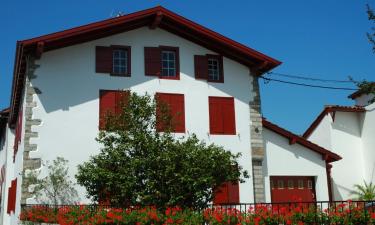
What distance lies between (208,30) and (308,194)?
25.6ft

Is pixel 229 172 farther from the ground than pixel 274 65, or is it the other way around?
pixel 274 65

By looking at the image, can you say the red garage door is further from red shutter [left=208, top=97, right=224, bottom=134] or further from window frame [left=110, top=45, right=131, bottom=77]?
window frame [left=110, top=45, right=131, bottom=77]

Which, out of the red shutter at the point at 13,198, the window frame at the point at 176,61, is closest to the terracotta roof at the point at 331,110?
the window frame at the point at 176,61

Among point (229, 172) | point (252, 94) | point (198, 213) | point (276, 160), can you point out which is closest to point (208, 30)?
point (252, 94)

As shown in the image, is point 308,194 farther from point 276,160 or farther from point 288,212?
point 288,212

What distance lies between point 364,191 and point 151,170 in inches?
589

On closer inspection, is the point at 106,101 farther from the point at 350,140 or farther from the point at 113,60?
the point at 350,140

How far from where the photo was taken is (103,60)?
1842cm

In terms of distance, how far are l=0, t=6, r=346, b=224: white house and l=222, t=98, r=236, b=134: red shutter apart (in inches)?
1.6

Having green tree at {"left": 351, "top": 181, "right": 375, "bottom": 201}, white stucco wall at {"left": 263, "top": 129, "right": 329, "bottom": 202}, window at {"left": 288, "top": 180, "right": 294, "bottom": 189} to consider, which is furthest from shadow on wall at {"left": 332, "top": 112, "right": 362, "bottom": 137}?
window at {"left": 288, "top": 180, "right": 294, "bottom": 189}

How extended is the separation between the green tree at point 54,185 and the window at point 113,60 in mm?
3590

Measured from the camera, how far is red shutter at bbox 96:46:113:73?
18.3m

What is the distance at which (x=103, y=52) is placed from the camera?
60.6ft

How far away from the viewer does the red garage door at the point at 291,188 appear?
20375 mm
